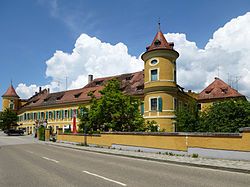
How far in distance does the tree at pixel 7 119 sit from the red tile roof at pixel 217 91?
154ft

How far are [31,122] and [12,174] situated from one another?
60.4 m

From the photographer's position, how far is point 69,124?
56938 mm

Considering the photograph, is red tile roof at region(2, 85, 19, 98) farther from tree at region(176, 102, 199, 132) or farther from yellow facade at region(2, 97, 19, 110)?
tree at region(176, 102, 199, 132)

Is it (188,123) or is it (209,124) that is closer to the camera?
(209,124)

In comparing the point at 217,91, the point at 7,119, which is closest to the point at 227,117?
the point at 217,91

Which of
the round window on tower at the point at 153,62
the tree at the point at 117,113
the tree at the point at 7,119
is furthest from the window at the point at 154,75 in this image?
the tree at the point at 7,119

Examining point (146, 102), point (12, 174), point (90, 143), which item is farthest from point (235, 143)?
point (146, 102)

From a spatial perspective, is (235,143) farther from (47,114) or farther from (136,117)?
(47,114)

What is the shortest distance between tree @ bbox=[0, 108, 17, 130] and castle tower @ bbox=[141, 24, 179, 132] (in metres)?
45.4

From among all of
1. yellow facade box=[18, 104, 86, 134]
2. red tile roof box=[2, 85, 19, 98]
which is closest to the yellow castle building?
yellow facade box=[18, 104, 86, 134]

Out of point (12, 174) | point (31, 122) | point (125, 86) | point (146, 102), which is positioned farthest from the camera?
point (31, 122)

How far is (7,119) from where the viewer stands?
69562mm

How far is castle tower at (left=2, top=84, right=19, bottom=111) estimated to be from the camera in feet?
271

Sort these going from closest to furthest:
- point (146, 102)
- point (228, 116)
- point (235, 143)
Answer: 1. point (235, 143)
2. point (228, 116)
3. point (146, 102)
